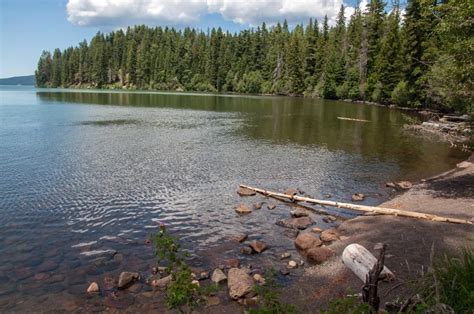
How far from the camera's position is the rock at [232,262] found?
13203 mm

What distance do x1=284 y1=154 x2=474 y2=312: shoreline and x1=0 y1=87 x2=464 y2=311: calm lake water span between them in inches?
82.0

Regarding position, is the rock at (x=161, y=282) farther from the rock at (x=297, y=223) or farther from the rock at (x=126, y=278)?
the rock at (x=297, y=223)

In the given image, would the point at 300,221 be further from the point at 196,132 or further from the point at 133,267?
the point at 196,132

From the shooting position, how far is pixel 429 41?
61.8 metres

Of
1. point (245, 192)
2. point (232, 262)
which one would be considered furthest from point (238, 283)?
point (245, 192)

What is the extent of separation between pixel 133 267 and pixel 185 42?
178m

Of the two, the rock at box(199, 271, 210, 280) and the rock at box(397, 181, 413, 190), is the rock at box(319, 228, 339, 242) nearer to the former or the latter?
the rock at box(199, 271, 210, 280)

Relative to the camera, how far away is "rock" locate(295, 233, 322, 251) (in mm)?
14492

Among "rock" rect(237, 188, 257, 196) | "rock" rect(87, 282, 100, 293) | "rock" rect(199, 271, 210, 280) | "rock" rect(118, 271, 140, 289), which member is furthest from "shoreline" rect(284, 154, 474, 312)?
"rock" rect(237, 188, 257, 196)

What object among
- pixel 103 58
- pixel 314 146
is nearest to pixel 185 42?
pixel 103 58

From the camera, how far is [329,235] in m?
15.4

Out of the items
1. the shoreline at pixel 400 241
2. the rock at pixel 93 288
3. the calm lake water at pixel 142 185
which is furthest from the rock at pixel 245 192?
the rock at pixel 93 288

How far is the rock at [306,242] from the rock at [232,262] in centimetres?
271

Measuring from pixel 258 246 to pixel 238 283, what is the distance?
3.20 meters
